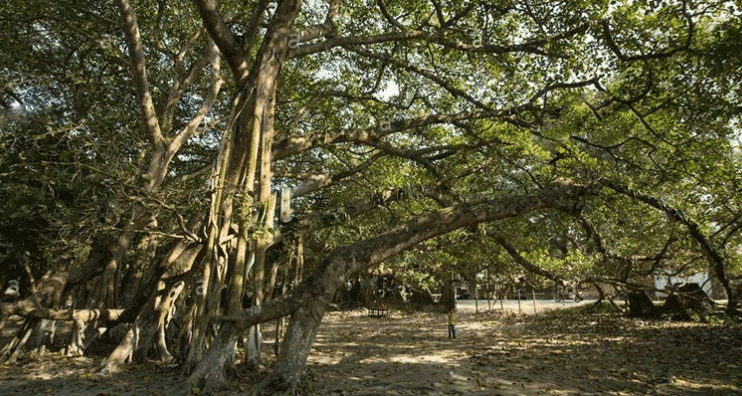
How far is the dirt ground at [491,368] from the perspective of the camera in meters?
6.29

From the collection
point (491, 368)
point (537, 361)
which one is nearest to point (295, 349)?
point (491, 368)

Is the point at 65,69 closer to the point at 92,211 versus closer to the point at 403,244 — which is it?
the point at 92,211

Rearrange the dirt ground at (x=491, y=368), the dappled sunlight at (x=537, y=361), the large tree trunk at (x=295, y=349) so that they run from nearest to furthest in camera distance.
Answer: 1. the large tree trunk at (x=295, y=349)
2. the dirt ground at (x=491, y=368)
3. the dappled sunlight at (x=537, y=361)

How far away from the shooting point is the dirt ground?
629 centimetres

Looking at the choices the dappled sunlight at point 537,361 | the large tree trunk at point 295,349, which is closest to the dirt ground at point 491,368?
the dappled sunlight at point 537,361

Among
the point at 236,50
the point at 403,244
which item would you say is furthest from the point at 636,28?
the point at 236,50

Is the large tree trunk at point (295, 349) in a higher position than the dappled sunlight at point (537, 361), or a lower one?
higher

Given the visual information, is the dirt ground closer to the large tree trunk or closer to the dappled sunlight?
the dappled sunlight

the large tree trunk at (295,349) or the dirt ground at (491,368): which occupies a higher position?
the large tree trunk at (295,349)

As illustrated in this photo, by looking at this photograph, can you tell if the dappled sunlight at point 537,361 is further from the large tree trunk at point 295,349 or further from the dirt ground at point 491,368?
the large tree trunk at point 295,349

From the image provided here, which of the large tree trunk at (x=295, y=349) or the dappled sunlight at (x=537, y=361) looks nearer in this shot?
the large tree trunk at (x=295, y=349)

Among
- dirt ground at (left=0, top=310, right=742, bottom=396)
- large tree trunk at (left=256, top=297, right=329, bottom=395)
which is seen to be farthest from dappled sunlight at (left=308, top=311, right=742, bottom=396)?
large tree trunk at (left=256, top=297, right=329, bottom=395)

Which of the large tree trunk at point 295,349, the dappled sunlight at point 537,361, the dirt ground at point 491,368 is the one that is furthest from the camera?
the dappled sunlight at point 537,361

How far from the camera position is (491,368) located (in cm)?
809
